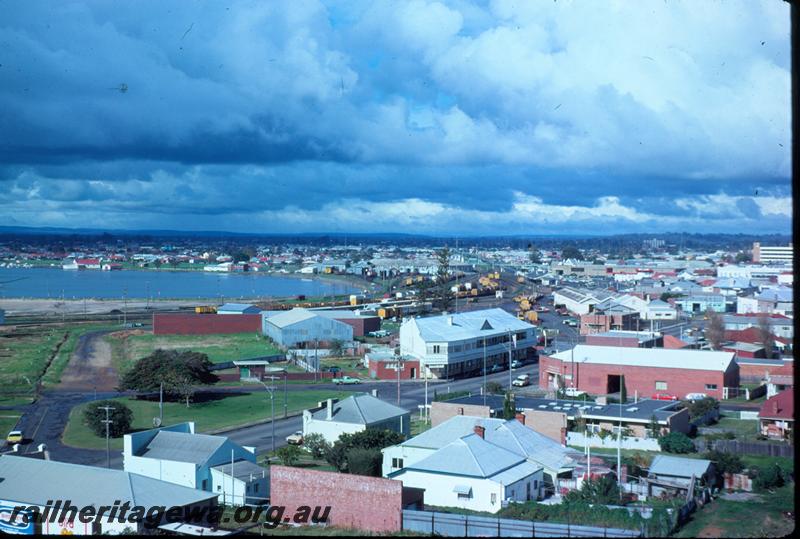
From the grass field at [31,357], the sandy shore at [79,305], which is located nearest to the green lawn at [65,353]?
the grass field at [31,357]

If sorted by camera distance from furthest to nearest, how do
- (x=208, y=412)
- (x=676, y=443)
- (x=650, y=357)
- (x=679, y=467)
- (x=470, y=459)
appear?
1. (x=650, y=357)
2. (x=208, y=412)
3. (x=676, y=443)
4. (x=679, y=467)
5. (x=470, y=459)

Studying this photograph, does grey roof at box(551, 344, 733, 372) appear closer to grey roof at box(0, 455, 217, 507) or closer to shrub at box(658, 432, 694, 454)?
shrub at box(658, 432, 694, 454)

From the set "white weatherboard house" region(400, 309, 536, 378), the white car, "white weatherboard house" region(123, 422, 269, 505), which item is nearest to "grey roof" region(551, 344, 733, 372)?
the white car

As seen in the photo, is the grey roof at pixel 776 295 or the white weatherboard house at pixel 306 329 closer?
the white weatherboard house at pixel 306 329

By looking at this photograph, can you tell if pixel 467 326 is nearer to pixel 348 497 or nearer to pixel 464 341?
pixel 464 341

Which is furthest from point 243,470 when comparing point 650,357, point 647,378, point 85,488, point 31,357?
point 31,357

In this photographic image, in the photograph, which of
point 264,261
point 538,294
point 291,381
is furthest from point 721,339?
point 264,261

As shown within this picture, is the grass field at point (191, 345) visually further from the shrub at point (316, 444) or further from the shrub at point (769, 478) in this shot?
the shrub at point (769, 478)
